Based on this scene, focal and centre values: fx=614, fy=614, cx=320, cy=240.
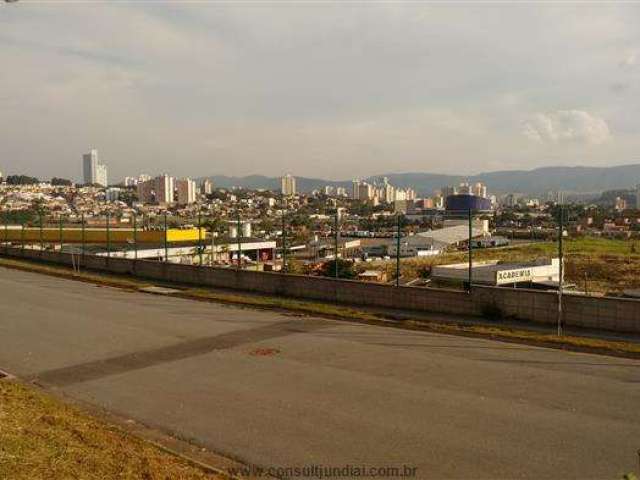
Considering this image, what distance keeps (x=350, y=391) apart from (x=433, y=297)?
25.2 feet

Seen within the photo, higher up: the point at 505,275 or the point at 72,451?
the point at 72,451

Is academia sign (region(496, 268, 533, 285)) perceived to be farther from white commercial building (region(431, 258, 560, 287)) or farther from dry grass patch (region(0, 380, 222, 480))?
dry grass patch (region(0, 380, 222, 480))

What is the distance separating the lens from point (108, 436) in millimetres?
7008

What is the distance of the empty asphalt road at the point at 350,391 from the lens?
6773mm

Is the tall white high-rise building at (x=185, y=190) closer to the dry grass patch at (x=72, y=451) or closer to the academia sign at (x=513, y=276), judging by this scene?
the academia sign at (x=513, y=276)

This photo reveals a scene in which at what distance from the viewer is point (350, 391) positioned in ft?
30.1

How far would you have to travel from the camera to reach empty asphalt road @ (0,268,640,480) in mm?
6773

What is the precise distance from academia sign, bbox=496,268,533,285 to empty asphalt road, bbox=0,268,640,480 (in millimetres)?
9855

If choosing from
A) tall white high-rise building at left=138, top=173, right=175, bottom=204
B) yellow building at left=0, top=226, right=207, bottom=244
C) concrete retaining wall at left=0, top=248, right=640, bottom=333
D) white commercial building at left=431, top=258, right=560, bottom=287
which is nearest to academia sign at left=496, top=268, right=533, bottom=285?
white commercial building at left=431, top=258, right=560, bottom=287

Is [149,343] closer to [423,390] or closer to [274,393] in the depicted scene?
[274,393]

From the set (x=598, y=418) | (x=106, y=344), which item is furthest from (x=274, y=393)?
(x=106, y=344)

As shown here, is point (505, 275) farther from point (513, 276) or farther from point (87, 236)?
point (87, 236)

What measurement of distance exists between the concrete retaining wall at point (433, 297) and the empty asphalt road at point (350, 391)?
8.40ft

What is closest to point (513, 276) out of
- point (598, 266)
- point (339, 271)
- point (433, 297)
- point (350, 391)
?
point (339, 271)
